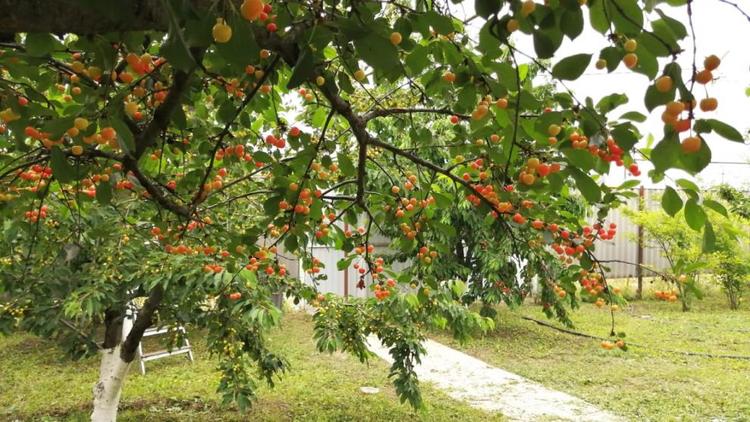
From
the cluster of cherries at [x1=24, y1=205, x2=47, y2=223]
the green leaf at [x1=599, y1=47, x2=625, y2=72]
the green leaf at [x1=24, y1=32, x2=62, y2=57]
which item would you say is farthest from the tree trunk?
the green leaf at [x1=599, y1=47, x2=625, y2=72]

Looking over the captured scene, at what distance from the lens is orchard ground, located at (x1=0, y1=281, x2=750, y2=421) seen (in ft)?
13.6

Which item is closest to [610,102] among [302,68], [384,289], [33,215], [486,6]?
[486,6]

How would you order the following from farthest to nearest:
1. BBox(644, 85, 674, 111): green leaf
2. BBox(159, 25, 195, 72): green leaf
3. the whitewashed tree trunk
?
the whitewashed tree trunk → BBox(644, 85, 674, 111): green leaf → BBox(159, 25, 195, 72): green leaf

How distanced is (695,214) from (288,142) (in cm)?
120

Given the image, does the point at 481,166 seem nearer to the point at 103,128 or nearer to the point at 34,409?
the point at 103,128

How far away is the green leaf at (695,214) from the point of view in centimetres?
88

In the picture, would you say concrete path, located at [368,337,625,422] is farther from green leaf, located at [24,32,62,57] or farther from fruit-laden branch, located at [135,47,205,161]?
green leaf, located at [24,32,62,57]

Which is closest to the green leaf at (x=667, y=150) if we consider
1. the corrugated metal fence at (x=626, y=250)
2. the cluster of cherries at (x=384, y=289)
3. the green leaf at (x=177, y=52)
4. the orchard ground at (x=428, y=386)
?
the green leaf at (x=177, y=52)

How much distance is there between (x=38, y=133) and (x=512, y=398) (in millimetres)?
4146

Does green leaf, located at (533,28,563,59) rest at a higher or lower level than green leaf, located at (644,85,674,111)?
higher

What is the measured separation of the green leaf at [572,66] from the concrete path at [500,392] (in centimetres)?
373

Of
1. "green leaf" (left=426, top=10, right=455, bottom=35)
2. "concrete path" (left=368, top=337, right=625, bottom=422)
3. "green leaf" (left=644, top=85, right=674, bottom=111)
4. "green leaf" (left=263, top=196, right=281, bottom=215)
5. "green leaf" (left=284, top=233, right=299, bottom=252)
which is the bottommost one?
"concrete path" (left=368, top=337, right=625, bottom=422)

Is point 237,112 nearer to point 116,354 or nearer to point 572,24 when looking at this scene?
point 572,24

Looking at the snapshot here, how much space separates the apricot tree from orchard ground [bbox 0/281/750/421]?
114 cm
